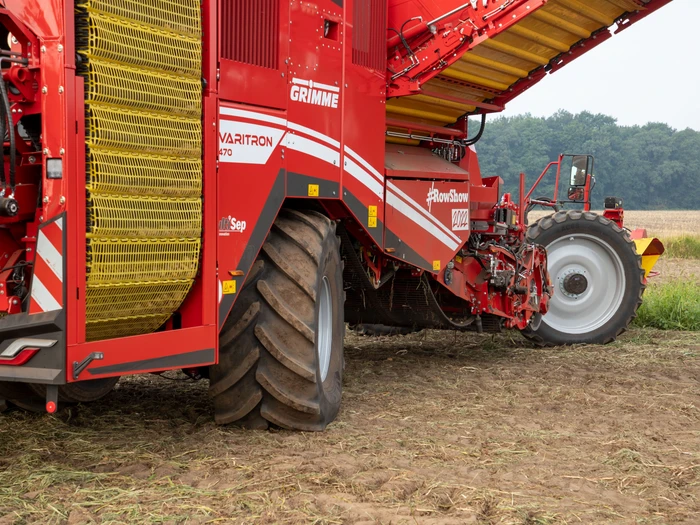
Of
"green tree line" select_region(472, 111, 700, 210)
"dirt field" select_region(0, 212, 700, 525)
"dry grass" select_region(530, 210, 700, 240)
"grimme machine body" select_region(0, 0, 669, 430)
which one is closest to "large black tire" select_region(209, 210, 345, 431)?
"grimme machine body" select_region(0, 0, 669, 430)

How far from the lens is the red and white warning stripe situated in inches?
153

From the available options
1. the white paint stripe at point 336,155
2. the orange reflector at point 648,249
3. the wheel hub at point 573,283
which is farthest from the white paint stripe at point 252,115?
the orange reflector at point 648,249

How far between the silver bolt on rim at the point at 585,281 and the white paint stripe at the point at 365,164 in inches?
133

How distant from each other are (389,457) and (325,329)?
3.83 ft

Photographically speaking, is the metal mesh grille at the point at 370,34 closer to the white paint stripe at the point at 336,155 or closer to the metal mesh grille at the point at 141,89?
the white paint stripe at the point at 336,155

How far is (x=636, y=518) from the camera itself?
390cm

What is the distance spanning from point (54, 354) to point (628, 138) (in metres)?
79.8

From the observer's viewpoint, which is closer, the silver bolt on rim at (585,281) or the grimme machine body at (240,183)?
the grimme machine body at (240,183)

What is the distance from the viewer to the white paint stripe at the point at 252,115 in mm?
4734

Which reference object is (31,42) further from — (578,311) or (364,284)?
(578,311)

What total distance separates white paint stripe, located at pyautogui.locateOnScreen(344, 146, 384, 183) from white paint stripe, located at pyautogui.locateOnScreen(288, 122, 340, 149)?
15 centimetres

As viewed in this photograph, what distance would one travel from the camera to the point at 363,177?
6.10m

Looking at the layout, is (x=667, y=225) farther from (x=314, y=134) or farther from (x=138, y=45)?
(x=138, y=45)

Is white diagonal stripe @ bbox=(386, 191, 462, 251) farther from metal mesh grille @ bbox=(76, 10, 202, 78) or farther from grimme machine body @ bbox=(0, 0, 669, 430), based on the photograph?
metal mesh grille @ bbox=(76, 10, 202, 78)
